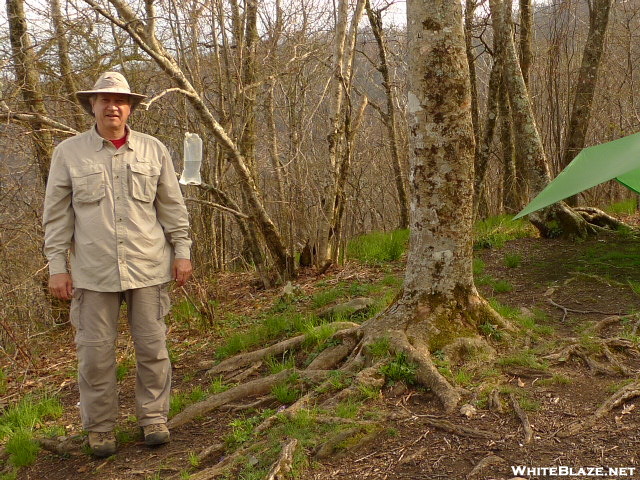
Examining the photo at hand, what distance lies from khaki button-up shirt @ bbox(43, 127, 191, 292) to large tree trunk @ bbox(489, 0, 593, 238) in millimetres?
5206

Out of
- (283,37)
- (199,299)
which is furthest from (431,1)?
(283,37)

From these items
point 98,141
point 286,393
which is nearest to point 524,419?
point 286,393

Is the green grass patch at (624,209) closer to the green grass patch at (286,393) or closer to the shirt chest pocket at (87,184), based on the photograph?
the green grass patch at (286,393)

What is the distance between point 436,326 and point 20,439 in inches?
106

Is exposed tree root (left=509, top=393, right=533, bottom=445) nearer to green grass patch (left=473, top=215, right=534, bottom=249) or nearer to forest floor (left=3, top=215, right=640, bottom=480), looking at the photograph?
forest floor (left=3, top=215, right=640, bottom=480)

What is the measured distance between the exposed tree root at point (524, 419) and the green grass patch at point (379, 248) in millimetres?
4455

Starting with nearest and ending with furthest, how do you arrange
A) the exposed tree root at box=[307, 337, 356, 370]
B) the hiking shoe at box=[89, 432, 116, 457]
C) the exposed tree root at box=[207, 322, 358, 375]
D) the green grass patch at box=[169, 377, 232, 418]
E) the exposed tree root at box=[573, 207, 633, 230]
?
the hiking shoe at box=[89, 432, 116, 457] < the green grass patch at box=[169, 377, 232, 418] < the exposed tree root at box=[307, 337, 356, 370] < the exposed tree root at box=[207, 322, 358, 375] < the exposed tree root at box=[573, 207, 633, 230]

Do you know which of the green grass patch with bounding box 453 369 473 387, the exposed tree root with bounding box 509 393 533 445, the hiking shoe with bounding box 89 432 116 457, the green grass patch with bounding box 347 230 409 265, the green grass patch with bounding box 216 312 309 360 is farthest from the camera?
the green grass patch with bounding box 347 230 409 265

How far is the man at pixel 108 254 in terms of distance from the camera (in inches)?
126

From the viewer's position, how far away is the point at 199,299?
5934 millimetres

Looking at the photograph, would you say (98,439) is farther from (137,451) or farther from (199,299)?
(199,299)

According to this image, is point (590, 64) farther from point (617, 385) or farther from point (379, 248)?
point (617, 385)

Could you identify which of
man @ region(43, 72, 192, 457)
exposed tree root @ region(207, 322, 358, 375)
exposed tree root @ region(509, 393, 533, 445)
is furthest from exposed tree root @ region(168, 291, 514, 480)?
man @ region(43, 72, 192, 457)

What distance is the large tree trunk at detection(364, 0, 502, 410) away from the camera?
12.1 ft
